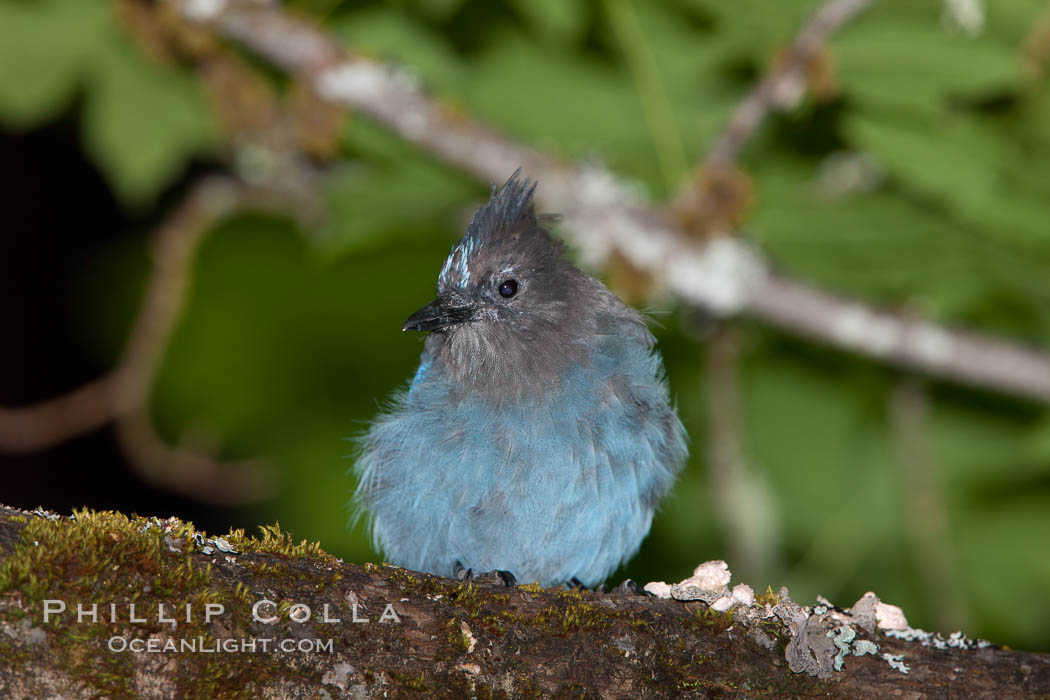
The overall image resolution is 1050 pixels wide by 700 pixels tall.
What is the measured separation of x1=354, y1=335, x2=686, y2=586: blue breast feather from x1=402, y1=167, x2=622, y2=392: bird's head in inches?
9.6

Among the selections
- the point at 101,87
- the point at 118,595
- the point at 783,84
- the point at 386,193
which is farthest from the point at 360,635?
the point at 101,87

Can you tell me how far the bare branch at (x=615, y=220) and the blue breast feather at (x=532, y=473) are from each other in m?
1.04

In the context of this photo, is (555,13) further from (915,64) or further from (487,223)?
(915,64)

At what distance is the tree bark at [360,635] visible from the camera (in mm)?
2445

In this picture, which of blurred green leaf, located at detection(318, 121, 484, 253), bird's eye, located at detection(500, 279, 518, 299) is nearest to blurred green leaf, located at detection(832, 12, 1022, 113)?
bird's eye, located at detection(500, 279, 518, 299)

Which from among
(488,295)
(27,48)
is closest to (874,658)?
(488,295)

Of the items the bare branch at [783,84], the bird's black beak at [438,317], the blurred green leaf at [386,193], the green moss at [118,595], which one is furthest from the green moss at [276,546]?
the bare branch at [783,84]

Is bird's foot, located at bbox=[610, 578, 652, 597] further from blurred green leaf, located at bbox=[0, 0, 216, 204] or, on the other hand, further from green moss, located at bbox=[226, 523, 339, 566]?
blurred green leaf, located at bbox=[0, 0, 216, 204]

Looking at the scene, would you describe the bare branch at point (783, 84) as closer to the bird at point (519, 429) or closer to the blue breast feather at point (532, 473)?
the bird at point (519, 429)

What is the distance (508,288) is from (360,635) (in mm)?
2558

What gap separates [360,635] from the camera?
272 cm

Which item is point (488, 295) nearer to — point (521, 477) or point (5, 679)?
point (521, 477)

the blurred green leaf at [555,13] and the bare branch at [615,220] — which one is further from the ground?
the blurred green leaf at [555,13]

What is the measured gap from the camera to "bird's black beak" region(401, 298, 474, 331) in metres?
4.70
